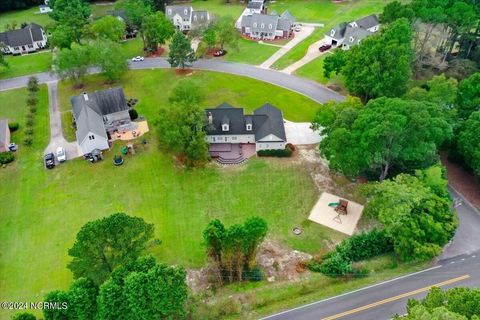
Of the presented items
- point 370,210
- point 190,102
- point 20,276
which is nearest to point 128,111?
point 190,102

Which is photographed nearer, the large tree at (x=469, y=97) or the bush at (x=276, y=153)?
the large tree at (x=469, y=97)

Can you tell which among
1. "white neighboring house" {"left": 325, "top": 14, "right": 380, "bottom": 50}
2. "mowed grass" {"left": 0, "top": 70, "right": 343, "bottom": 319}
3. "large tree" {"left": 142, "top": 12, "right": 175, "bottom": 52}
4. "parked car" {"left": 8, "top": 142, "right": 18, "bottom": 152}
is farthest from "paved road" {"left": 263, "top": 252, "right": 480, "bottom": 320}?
"large tree" {"left": 142, "top": 12, "right": 175, "bottom": 52}

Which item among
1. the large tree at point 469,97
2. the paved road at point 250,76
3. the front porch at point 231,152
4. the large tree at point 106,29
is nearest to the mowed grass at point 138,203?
the front porch at point 231,152

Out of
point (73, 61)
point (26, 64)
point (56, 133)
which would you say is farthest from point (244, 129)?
point (26, 64)

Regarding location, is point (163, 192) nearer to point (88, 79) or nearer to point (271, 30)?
point (88, 79)

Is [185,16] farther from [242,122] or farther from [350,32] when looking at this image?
[242,122]

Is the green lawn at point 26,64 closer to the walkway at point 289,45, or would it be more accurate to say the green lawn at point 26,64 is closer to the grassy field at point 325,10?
the walkway at point 289,45

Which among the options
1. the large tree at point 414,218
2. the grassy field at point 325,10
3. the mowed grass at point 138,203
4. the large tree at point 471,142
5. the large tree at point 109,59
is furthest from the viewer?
the grassy field at point 325,10
